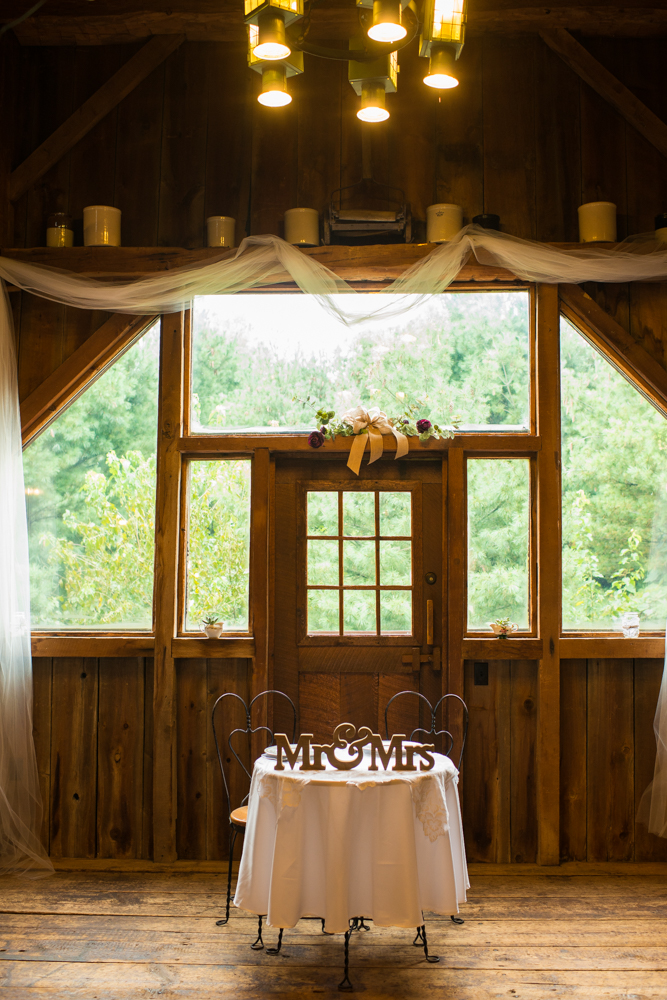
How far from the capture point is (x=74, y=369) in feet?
14.3

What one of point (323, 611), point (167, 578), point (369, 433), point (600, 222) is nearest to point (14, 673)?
point (167, 578)

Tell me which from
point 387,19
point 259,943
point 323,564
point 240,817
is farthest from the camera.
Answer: point 323,564

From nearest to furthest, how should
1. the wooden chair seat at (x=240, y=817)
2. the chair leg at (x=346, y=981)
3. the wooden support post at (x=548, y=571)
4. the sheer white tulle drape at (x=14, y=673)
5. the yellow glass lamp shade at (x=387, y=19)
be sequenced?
1. the yellow glass lamp shade at (x=387, y=19)
2. the chair leg at (x=346, y=981)
3. the wooden chair seat at (x=240, y=817)
4. the sheer white tulle drape at (x=14, y=673)
5. the wooden support post at (x=548, y=571)

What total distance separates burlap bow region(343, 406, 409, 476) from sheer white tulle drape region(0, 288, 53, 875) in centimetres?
173

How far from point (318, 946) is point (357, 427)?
2410 millimetres

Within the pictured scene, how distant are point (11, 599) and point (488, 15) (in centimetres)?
396

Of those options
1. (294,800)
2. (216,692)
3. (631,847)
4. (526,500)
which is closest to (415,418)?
(526,500)

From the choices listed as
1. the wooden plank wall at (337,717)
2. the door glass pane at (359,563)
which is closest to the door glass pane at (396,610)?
the door glass pane at (359,563)

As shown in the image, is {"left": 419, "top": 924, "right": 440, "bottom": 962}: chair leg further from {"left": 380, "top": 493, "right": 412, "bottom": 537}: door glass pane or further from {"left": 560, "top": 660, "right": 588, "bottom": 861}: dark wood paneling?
{"left": 380, "top": 493, "right": 412, "bottom": 537}: door glass pane

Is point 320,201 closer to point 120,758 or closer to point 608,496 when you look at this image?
point 608,496

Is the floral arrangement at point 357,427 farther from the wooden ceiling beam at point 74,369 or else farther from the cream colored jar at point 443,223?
the wooden ceiling beam at point 74,369

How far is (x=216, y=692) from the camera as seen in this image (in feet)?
14.0

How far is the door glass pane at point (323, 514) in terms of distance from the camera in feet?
14.4

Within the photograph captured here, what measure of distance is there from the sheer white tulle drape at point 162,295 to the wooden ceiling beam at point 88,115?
0.58m
